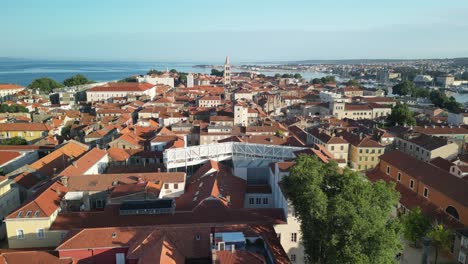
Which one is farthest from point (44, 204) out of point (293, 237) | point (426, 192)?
point (426, 192)

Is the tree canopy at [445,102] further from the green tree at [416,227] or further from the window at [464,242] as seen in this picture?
the window at [464,242]

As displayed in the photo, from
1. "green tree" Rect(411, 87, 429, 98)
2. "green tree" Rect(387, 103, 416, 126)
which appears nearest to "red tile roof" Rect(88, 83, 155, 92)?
"green tree" Rect(387, 103, 416, 126)

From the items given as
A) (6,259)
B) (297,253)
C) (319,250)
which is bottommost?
(297,253)

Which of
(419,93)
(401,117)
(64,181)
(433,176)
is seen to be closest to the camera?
(64,181)

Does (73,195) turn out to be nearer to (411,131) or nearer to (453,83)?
(411,131)

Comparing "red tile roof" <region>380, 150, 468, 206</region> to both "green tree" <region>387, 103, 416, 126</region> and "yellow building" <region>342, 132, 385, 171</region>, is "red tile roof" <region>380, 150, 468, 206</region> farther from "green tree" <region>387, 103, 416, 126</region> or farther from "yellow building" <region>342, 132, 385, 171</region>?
"green tree" <region>387, 103, 416, 126</region>

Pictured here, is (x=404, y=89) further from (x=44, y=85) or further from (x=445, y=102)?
(x=44, y=85)

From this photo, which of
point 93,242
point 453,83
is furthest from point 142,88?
point 453,83
